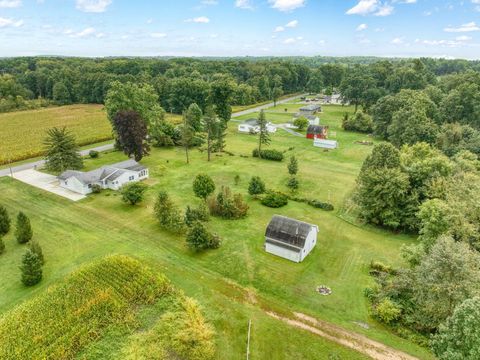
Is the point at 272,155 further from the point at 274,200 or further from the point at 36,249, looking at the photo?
the point at 36,249

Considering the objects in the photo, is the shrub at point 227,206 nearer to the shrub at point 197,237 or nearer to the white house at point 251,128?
the shrub at point 197,237

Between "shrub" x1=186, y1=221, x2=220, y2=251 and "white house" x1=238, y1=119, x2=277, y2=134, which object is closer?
"shrub" x1=186, y1=221, x2=220, y2=251

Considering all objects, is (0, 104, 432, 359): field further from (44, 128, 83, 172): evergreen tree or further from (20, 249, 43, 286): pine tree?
(44, 128, 83, 172): evergreen tree

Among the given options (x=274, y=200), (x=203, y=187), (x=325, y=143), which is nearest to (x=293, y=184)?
(x=274, y=200)

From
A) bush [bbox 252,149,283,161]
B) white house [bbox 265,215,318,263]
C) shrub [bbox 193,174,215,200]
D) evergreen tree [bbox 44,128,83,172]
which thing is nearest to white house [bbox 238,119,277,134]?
bush [bbox 252,149,283,161]

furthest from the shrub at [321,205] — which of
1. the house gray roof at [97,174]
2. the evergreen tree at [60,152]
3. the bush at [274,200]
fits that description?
the evergreen tree at [60,152]
